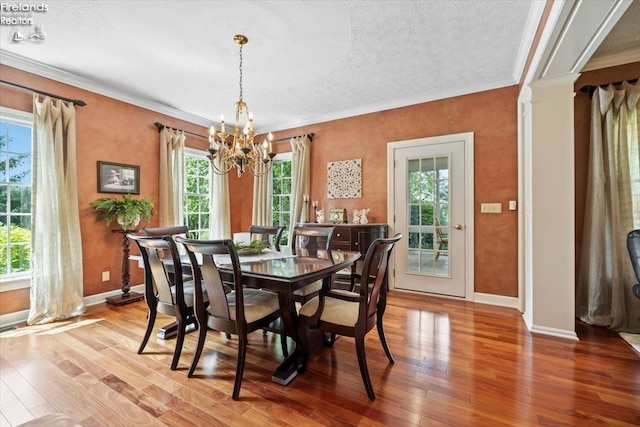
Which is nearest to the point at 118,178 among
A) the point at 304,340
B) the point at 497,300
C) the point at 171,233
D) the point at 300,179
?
the point at 171,233

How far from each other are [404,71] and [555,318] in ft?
9.65

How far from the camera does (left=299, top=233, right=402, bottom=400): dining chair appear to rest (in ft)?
5.93

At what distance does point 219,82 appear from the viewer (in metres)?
3.50

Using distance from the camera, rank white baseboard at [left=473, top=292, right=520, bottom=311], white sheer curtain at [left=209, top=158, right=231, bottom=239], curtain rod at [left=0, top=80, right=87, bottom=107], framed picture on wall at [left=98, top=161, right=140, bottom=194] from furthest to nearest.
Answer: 1. white sheer curtain at [left=209, top=158, right=231, bottom=239]
2. framed picture on wall at [left=98, top=161, right=140, bottom=194]
3. white baseboard at [left=473, top=292, right=520, bottom=311]
4. curtain rod at [left=0, top=80, right=87, bottom=107]

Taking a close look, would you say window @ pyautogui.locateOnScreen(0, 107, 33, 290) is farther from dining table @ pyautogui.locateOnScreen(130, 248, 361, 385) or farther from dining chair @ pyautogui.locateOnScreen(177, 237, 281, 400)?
dining chair @ pyautogui.locateOnScreen(177, 237, 281, 400)

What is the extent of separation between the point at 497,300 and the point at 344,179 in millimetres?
2656

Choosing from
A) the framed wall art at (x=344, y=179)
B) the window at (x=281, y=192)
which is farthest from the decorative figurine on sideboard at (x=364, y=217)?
the window at (x=281, y=192)

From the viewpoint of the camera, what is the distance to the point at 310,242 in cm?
418

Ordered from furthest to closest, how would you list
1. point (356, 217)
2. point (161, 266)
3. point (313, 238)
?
point (356, 217)
point (313, 238)
point (161, 266)

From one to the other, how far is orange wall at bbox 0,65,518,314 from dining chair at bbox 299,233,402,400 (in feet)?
7.31

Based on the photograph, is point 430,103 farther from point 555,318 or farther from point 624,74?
point 555,318

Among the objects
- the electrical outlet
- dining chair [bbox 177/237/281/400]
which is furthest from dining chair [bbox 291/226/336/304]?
the electrical outlet

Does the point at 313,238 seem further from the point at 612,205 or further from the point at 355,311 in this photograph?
the point at 612,205

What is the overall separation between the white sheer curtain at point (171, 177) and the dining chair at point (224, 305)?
102 inches
